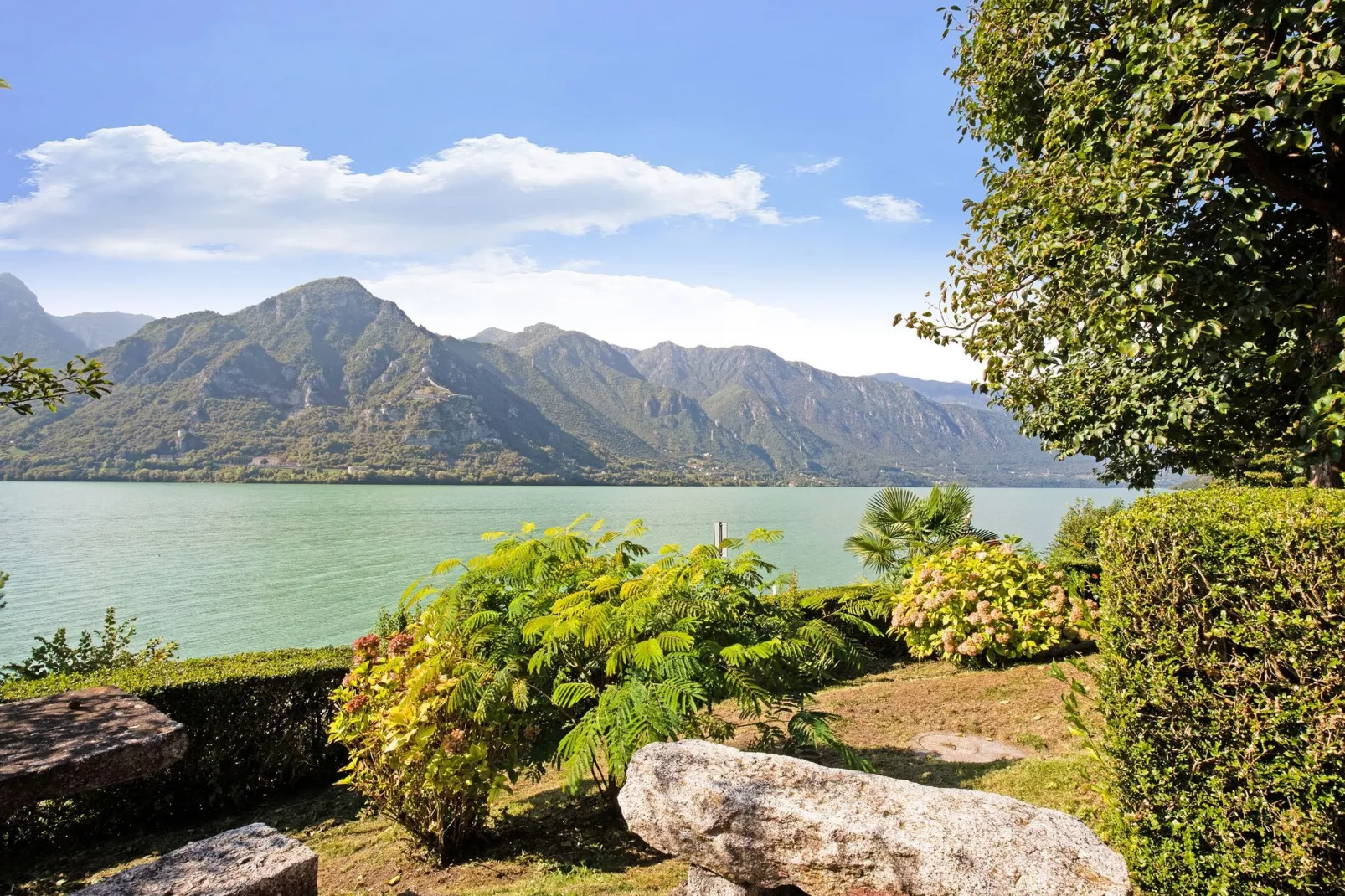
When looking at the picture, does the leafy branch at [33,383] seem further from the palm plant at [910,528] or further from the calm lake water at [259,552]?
the calm lake water at [259,552]

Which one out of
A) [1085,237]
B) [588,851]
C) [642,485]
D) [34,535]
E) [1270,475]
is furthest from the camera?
[642,485]

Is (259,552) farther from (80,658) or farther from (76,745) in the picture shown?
(76,745)

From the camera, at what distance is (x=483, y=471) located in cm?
16750

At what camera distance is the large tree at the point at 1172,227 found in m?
5.54

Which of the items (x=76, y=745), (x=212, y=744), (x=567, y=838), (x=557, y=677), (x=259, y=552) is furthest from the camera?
(x=259, y=552)

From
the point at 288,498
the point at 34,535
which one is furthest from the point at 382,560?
the point at 288,498

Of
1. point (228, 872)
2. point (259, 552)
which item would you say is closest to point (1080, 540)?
point (228, 872)

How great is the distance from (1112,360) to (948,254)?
2255mm

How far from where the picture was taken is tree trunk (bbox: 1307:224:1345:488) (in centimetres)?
562

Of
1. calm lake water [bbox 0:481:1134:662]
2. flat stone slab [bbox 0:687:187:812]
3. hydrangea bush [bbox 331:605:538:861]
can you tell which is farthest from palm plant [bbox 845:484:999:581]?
flat stone slab [bbox 0:687:187:812]

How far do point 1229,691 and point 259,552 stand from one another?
174ft

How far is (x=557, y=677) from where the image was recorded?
5145 millimetres

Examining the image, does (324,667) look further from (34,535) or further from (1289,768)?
(34,535)

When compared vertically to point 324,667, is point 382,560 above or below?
below
